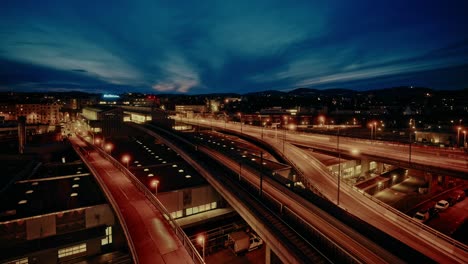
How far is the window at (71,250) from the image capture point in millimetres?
23453

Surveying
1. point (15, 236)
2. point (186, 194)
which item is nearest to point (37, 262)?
point (15, 236)

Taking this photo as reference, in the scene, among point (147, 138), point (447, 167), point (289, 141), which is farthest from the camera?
point (147, 138)

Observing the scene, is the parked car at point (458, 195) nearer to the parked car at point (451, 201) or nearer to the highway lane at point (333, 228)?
the parked car at point (451, 201)

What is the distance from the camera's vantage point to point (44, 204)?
84.9ft

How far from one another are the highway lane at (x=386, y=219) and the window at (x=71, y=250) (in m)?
27.2

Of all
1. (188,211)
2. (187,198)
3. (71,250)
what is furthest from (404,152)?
(71,250)

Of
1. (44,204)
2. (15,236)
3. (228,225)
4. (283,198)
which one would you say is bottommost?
(228,225)

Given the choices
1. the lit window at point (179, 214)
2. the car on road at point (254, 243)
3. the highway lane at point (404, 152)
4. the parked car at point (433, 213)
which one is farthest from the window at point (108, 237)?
the parked car at point (433, 213)

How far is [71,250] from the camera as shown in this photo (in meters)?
23.8

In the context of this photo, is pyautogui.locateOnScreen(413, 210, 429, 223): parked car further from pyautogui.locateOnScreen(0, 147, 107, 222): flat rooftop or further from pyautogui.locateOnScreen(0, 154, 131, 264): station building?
pyautogui.locateOnScreen(0, 147, 107, 222): flat rooftop

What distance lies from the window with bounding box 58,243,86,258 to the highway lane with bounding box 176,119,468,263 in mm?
27190

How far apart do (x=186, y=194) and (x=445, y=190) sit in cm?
4483

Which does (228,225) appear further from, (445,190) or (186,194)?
(445,190)

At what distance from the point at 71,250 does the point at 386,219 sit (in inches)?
1214
